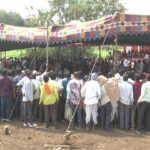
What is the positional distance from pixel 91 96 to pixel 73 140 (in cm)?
145

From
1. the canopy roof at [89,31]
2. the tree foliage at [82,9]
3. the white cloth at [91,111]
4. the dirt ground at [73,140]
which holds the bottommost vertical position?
the dirt ground at [73,140]

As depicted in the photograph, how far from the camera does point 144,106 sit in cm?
1173

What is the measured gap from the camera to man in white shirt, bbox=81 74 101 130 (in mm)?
11547

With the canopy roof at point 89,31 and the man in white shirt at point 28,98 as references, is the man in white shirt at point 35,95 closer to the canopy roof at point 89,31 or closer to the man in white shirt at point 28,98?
the man in white shirt at point 28,98

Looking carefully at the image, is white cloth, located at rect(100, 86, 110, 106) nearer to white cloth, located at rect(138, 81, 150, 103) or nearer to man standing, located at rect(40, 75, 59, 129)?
white cloth, located at rect(138, 81, 150, 103)

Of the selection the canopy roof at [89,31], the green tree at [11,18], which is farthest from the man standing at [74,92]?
the green tree at [11,18]

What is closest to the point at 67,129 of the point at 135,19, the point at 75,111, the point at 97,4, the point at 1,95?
the point at 75,111

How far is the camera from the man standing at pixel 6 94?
42.3 feet

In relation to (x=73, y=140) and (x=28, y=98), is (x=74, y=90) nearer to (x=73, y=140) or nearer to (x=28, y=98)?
(x=28, y=98)

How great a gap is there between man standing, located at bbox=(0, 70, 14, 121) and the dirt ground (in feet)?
3.37

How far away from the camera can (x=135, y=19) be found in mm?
11828

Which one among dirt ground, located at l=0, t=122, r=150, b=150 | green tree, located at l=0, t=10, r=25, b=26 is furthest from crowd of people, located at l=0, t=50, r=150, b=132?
green tree, located at l=0, t=10, r=25, b=26

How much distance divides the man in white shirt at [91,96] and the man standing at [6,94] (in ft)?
8.03

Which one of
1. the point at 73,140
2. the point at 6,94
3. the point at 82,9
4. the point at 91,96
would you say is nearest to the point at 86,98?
the point at 91,96
